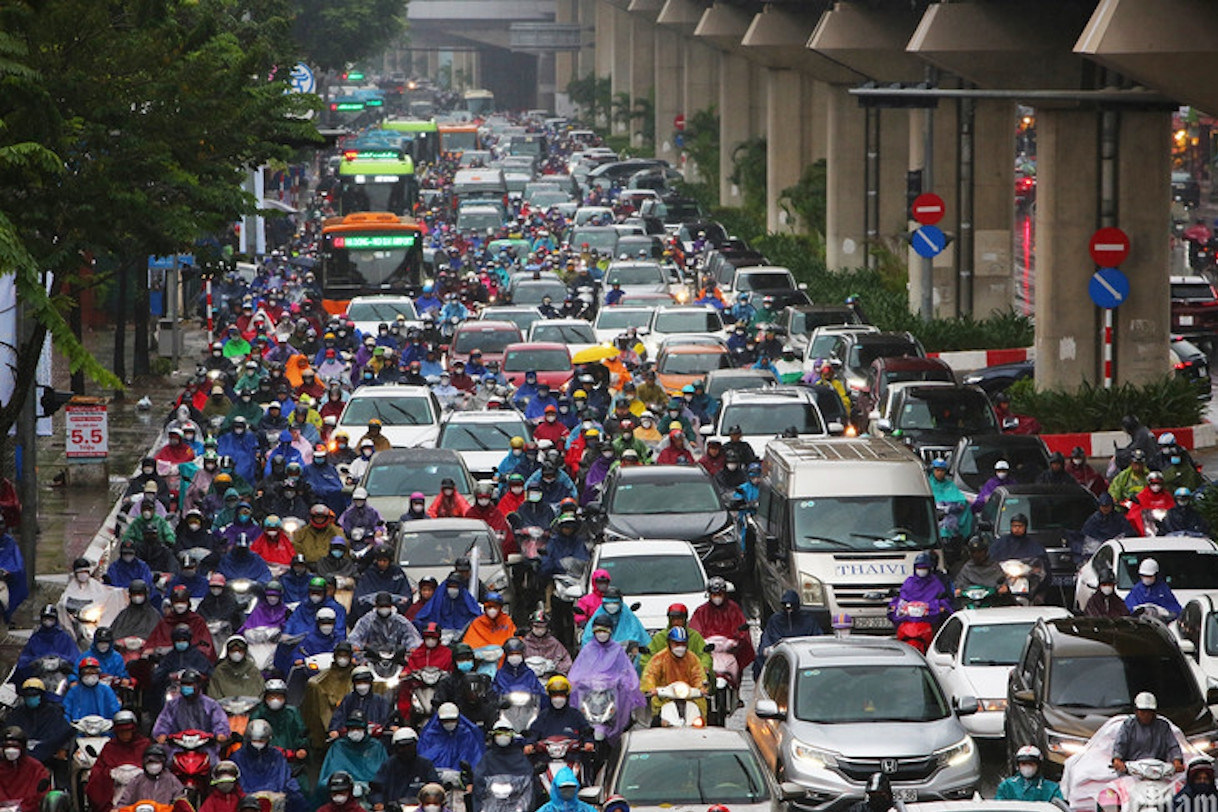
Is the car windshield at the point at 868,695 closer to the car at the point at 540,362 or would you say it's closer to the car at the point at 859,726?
the car at the point at 859,726

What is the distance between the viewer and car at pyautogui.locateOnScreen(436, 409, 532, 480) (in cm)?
2956

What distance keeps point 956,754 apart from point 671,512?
8311mm

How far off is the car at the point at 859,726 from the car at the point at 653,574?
3.62 metres

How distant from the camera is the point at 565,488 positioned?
2581 cm

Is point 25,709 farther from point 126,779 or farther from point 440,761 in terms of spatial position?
point 440,761

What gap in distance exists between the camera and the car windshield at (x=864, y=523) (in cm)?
2250

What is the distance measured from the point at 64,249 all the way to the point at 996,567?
8.38 m

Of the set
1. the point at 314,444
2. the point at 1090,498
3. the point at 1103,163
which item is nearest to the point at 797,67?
the point at 1103,163

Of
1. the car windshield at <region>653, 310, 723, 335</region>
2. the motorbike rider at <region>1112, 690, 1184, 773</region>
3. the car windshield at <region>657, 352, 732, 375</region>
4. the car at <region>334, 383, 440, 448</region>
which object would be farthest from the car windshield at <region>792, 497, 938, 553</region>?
the car windshield at <region>653, 310, 723, 335</region>

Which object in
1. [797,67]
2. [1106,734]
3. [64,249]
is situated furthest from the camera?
[797,67]

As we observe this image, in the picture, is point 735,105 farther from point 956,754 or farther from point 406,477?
point 956,754

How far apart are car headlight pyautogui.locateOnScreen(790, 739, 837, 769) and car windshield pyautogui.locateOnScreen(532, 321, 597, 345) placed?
24.8m

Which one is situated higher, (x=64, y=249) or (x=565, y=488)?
(x=64, y=249)

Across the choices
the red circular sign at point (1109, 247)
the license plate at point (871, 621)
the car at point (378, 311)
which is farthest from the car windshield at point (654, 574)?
the car at point (378, 311)
